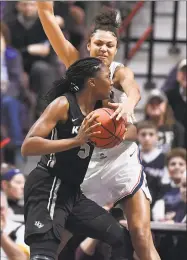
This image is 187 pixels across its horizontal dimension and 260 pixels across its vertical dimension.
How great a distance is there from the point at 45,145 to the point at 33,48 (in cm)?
488

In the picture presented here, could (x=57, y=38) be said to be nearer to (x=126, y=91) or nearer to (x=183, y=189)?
(x=126, y=91)

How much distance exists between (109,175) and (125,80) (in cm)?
67

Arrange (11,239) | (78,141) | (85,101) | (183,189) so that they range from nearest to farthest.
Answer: (78,141)
(85,101)
(11,239)
(183,189)

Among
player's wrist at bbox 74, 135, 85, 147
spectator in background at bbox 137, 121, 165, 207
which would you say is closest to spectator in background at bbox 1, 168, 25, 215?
spectator in background at bbox 137, 121, 165, 207

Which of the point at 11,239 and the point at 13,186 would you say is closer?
the point at 11,239

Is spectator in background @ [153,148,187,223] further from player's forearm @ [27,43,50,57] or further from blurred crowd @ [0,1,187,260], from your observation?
player's forearm @ [27,43,50,57]

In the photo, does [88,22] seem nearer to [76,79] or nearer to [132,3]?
[132,3]

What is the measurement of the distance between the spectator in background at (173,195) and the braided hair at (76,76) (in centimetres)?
266

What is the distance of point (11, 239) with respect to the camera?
822cm

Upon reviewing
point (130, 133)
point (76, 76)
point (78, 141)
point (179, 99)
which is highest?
point (76, 76)

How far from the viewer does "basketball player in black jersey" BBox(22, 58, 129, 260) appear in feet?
20.4

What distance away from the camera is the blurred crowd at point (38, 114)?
28.8 feet

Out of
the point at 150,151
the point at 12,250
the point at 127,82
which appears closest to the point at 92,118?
the point at 127,82

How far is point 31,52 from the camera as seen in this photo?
35.6ft
